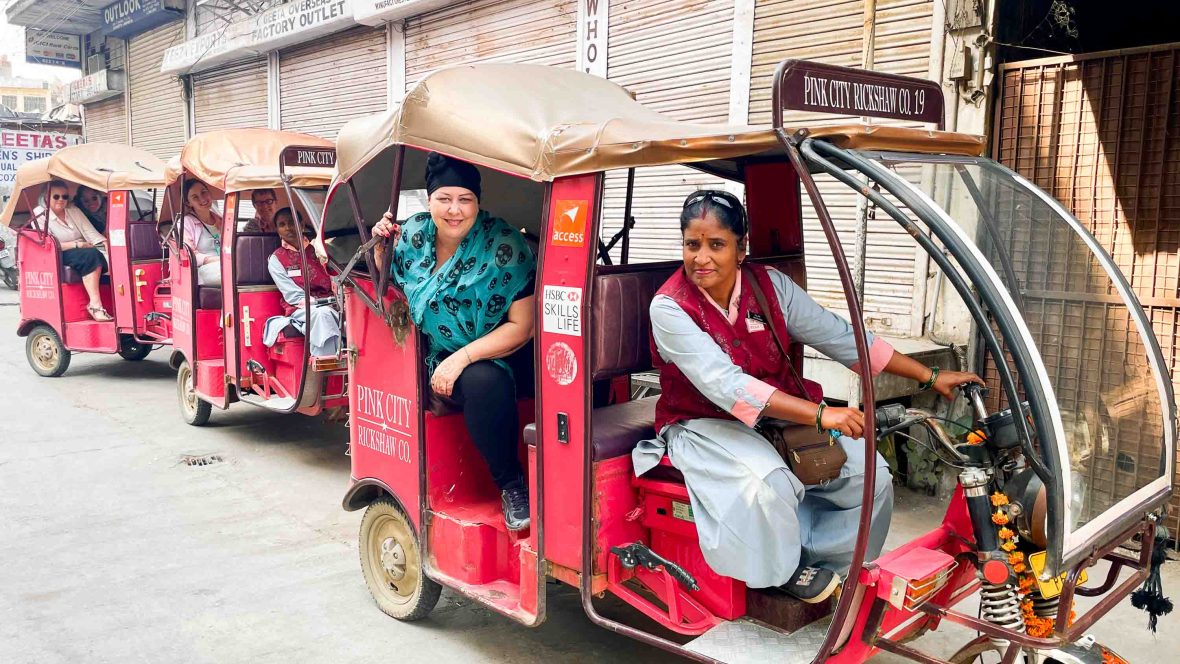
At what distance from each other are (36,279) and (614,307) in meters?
8.36

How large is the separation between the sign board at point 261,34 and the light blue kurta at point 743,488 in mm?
9870

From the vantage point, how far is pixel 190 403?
7629mm

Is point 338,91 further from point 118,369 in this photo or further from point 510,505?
point 510,505

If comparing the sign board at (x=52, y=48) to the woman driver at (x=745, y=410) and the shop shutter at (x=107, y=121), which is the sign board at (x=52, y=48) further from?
the woman driver at (x=745, y=410)

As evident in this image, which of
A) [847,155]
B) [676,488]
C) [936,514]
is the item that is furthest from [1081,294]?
[936,514]

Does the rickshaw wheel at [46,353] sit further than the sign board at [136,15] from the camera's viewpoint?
No

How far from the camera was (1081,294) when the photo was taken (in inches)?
111

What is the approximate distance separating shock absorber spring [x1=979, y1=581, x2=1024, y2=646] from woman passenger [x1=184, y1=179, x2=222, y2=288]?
21.8 feet

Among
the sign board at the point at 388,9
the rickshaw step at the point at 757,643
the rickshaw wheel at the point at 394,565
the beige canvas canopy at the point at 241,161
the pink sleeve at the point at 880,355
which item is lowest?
the rickshaw wheel at the point at 394,565

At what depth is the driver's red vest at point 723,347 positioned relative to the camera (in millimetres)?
2980

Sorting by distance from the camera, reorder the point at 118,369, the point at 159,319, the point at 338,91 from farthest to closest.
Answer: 1. the point at 338,91
2. the point at 118,369
3. the point at 159,319

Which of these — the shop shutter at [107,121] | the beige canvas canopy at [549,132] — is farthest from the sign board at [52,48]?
the beige canvas canopy at [549,132]

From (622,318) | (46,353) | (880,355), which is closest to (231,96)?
(46,353)

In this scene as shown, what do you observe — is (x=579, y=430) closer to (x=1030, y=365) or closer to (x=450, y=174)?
(x=450, y=174)
